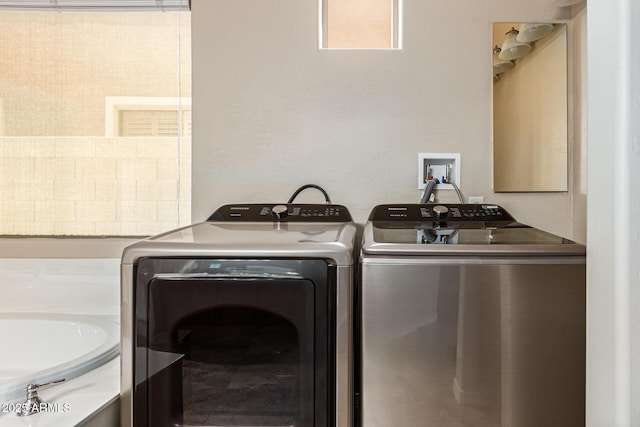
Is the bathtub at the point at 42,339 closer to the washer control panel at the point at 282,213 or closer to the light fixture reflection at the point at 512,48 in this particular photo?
the washer control panel at the point at 282,213

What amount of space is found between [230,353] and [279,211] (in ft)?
1.89

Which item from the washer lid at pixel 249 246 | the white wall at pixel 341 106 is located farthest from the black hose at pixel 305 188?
the washer lid at pixel 249 246

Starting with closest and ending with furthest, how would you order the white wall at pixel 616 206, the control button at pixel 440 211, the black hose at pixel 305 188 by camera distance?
the white wall at pixel 616 206 < the control button at pixel 440 211 < the black hose at pixel 305 188

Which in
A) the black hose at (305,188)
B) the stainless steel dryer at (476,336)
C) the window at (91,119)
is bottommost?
the stainless steel dryer at (476,336)

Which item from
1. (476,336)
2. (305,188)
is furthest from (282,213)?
(476,336)

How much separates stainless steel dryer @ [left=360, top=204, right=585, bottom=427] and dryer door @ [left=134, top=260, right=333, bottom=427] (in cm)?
15

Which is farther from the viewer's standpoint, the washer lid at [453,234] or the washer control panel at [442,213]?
the washer control panel at [442,213]

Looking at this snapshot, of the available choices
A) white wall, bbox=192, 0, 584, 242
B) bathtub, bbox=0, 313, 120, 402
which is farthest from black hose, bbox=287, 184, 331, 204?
bathtub, bbox=0, 313, 120, 402

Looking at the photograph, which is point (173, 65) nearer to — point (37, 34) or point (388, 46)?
point (37, 34)

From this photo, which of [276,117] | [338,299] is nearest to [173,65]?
[276,117]

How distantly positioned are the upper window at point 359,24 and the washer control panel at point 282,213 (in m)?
0.70

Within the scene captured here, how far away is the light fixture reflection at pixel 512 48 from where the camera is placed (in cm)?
171

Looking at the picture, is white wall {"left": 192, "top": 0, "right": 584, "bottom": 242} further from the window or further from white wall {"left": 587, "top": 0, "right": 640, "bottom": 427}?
white wall {"left": 587, "top": 0, "right": 640, "bottom": 427}

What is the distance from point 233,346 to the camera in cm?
108
